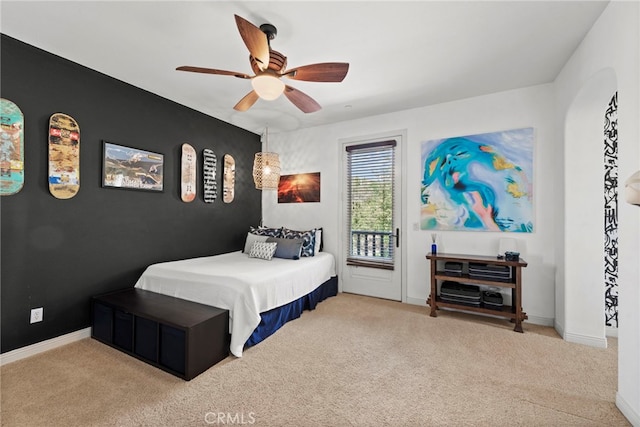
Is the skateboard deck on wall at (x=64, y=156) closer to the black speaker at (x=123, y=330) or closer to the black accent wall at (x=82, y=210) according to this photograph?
the black accent wall at (x=82, y=210)

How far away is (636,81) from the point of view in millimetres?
1653

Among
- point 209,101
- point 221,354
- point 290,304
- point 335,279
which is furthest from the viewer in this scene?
point 335,279

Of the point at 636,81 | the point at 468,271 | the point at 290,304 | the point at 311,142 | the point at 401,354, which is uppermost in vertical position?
the point at 311,142

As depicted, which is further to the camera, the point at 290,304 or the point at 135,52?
the point at 290,304

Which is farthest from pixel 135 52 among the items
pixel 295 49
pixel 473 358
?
pixel 473 358

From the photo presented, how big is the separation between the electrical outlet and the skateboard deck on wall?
1017mm

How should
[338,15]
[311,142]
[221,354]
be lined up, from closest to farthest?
1. [338,15]
2. [221,354]
3. [311,142]

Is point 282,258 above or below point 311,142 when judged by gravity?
below

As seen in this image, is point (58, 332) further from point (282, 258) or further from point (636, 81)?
point (636, 81)

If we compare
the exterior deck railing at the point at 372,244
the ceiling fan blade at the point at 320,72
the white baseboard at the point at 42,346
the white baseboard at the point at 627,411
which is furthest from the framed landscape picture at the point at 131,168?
the white baseboard at the point at 627,411

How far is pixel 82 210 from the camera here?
108 inches

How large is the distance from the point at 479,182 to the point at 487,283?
3.95 feet

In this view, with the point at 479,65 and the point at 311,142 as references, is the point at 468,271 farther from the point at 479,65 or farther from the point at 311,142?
the point at 311,142

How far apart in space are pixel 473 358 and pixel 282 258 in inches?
95.2
